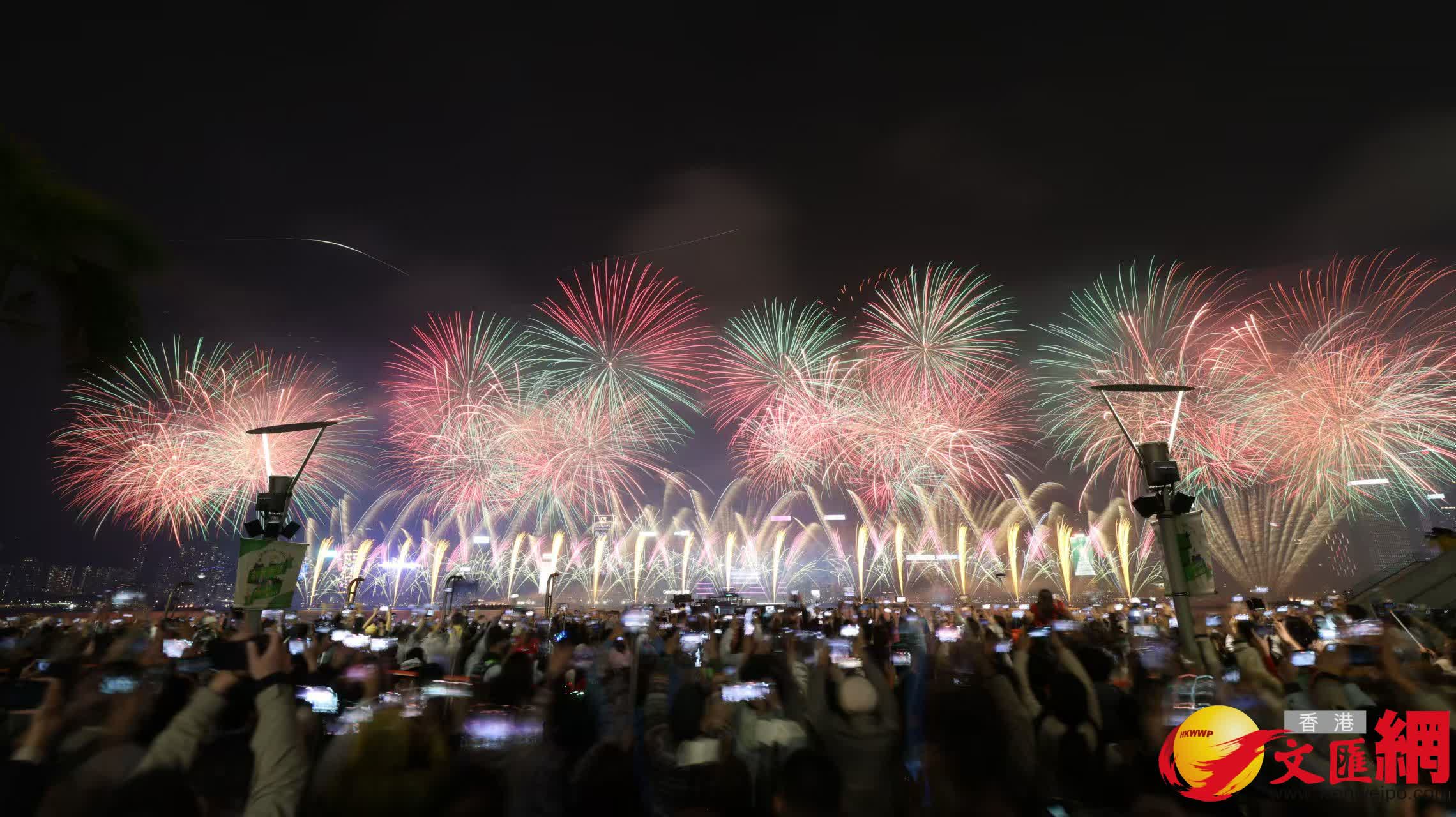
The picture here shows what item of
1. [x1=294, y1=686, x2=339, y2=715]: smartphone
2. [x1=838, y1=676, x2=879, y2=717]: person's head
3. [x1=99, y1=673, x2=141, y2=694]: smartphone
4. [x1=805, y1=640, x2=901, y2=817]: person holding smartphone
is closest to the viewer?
[x1=805, y1=640, x2=901, y2=817]: person holding smartphone

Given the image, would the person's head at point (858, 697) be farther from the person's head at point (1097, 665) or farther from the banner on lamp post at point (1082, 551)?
the banner on lamp post at point (1082, 551)

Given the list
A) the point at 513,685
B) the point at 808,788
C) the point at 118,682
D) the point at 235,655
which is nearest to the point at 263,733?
the point at 235,655

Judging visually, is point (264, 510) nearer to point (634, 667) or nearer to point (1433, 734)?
point (634, 667)

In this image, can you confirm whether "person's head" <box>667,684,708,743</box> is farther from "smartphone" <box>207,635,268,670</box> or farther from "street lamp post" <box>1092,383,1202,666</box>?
"street lamp post" <box>1092,383,1202,666</box>

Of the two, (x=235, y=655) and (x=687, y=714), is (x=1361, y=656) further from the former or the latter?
(x=235, y=655)

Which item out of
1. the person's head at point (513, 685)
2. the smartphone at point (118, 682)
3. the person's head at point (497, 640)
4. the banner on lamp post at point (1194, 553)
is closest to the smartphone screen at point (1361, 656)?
the banner on lamp post at point (1194, 553)

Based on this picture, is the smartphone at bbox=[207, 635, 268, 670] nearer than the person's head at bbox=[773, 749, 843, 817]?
No

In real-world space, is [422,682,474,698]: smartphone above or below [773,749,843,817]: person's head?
below

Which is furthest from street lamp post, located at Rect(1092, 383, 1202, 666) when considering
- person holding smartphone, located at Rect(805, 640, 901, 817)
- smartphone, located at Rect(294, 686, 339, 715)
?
smartphone, located at Rect(294, 686, 339, 715)
